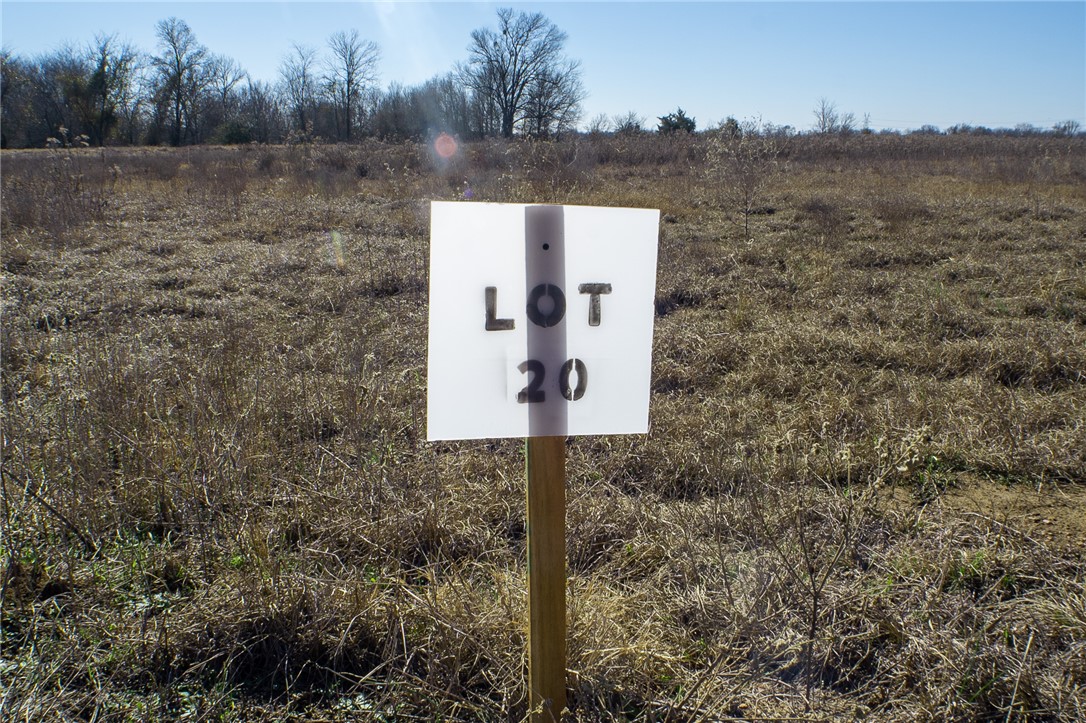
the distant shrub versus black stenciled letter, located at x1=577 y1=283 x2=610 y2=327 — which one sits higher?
the distant shrub

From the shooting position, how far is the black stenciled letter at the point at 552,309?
1259mm

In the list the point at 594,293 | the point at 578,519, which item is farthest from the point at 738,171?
the point at 594,293

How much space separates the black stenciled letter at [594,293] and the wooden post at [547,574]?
0.24m

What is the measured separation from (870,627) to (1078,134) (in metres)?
42.9

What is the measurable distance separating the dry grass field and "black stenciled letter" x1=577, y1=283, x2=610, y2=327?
92 cm

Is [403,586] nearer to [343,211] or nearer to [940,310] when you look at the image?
[940,310]

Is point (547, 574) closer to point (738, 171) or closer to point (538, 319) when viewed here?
point (538, 319)

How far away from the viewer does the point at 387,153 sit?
17.1 metres

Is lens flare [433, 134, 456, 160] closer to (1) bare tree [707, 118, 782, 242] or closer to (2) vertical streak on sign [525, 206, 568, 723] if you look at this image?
(1) bare tree [707, 118, 782, 242]

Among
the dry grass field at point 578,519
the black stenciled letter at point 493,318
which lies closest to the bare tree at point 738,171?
the dry grass field at point 578,519

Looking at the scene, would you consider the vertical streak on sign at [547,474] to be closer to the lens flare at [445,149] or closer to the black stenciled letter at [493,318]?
the black stenciled letter at [493,318]

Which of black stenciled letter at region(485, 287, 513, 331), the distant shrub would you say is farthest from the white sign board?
the distant shrub

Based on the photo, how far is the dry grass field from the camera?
176cm

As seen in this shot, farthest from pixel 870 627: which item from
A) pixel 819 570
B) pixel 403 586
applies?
pixel 403 586
